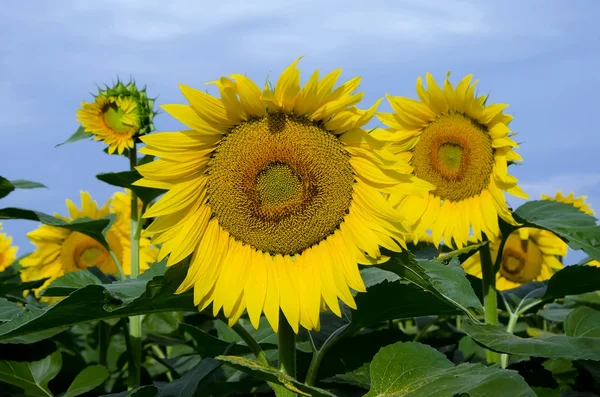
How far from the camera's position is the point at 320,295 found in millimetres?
1979

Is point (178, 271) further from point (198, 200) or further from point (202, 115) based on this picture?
point (202, 115)

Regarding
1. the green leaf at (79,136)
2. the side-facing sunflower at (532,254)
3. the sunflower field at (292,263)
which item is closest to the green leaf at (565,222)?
the sunflower field at (292,263)

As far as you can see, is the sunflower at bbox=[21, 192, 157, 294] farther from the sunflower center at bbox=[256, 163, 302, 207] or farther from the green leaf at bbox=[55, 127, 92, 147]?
the sunflower center at bbox=[256, 163, 302, 207]

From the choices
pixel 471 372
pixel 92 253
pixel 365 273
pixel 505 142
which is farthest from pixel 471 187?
pixel 92 253

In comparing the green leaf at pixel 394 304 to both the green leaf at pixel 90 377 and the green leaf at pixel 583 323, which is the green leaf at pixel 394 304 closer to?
the green leaf at pixel 583 323

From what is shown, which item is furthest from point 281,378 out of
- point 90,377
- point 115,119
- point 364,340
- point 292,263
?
point 115,119

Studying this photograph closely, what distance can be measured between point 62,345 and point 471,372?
9.51ft

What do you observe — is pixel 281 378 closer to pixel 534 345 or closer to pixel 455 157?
pixel 534 345

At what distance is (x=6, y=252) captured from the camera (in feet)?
18.1

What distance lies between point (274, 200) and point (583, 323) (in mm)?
1284

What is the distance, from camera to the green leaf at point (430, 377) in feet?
5.24

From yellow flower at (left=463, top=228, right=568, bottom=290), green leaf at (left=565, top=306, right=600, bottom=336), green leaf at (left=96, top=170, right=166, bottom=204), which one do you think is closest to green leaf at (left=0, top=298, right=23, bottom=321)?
green leaf at (left=96, top=170, right=166, bottom=204)

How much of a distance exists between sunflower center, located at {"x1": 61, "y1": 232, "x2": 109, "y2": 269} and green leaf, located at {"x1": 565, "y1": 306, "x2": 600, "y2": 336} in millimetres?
2756

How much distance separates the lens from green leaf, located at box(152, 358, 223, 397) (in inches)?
80.0
